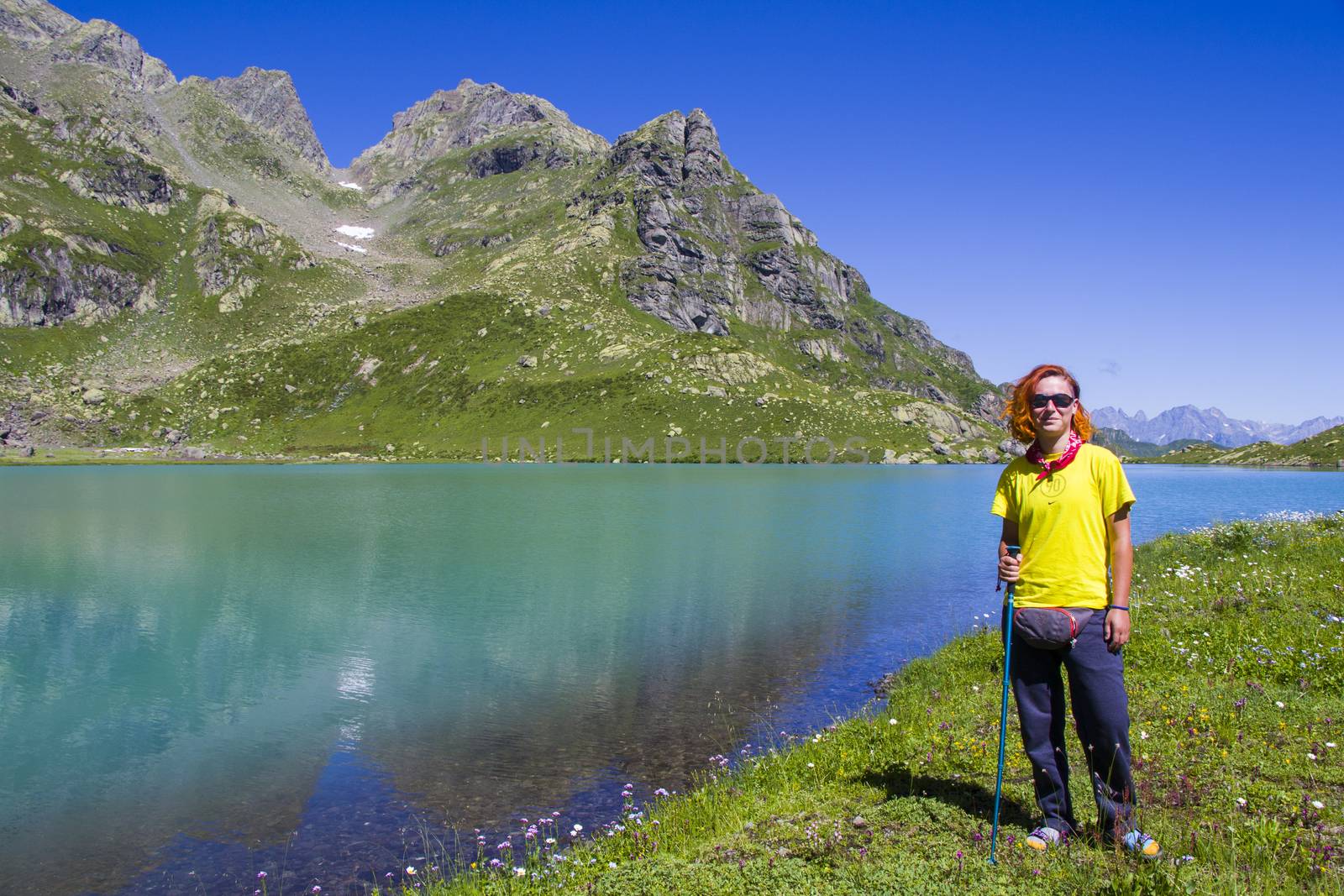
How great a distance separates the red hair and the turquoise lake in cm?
934

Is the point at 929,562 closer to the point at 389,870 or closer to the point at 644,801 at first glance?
the point at 644,801

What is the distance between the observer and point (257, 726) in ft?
54.4

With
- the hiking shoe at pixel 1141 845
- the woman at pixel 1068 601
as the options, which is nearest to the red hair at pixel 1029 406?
the woman at pixel 1068 601

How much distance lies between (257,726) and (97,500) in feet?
249

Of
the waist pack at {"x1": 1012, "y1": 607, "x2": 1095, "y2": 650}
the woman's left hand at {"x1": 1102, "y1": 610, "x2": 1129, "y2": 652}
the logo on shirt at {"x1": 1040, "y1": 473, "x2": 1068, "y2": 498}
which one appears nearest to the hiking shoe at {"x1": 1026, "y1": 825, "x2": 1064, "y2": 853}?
the waist pack at {"x1": 1012, "y1": 607, "x2": 1095, "y2": 650}

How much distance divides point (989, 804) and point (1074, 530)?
12.6 feet

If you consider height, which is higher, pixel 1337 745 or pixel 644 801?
pixel 1337 745

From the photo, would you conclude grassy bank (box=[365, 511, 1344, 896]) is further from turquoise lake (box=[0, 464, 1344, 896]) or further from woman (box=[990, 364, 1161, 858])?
turquoise lake (box=[0, 464, 1344, 896])

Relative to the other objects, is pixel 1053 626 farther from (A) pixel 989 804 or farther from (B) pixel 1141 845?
(A) pixel 989 804

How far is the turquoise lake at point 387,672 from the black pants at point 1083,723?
7523 millimetres

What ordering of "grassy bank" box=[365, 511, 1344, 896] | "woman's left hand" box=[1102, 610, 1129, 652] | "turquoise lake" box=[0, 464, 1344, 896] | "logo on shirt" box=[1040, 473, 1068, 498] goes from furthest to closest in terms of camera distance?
"turquoise lake" box=[0, 464, 1344, 896]
"logo on shirt" box=[1040, 473, 1068, 498]
"woman's left hand" box=[1102, 610, 1129, 652]
"grassy bank" box=[365, 511, 1344, 896]

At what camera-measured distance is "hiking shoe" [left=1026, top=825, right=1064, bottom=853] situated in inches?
288

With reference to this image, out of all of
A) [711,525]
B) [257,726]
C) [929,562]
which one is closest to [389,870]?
[257,726]

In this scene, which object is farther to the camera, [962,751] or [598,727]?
[598,727]
